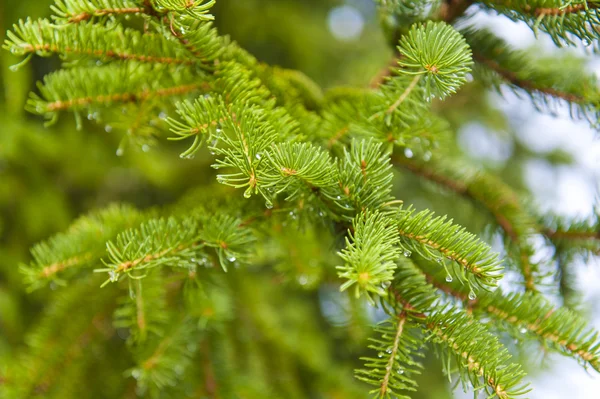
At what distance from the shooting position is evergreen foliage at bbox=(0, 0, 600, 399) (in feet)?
1.99

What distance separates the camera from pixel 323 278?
4.20 feet

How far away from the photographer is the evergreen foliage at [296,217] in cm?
Result: 61

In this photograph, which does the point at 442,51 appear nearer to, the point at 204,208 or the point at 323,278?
the point at 204,208

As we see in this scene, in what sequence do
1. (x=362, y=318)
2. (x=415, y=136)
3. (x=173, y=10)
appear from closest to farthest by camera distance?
(x=173, y=10), (x=415, y=136), (x=362, y=318)

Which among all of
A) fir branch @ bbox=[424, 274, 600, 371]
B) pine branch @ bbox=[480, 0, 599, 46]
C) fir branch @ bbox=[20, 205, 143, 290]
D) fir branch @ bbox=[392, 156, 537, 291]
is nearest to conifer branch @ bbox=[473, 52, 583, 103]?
pine branch @ bbox=[480, 0, 599, 46]

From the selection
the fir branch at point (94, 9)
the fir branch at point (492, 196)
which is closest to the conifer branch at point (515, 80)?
the fir branch at point (492, 196)

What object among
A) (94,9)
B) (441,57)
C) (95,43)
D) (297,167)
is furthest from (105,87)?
(441,57)

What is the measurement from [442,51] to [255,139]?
0.27 metres

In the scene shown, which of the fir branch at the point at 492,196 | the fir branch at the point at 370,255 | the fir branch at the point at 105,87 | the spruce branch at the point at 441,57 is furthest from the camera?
the fir branch at the point at 492,196

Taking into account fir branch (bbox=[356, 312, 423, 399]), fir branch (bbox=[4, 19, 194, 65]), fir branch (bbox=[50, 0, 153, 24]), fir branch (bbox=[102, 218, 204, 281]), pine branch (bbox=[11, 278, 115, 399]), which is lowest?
pine branch (bbox=[11, 278, 115, 399])

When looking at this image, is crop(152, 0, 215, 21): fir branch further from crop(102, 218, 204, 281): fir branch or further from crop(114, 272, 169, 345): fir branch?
crop(114, 272, 169, 345): fir branch

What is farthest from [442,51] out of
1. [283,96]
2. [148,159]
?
[148,159]

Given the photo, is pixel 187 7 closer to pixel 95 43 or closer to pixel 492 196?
pixel 95 43

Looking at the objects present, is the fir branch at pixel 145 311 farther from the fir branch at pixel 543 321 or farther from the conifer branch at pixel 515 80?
the conifer branch at pixel 515 80
